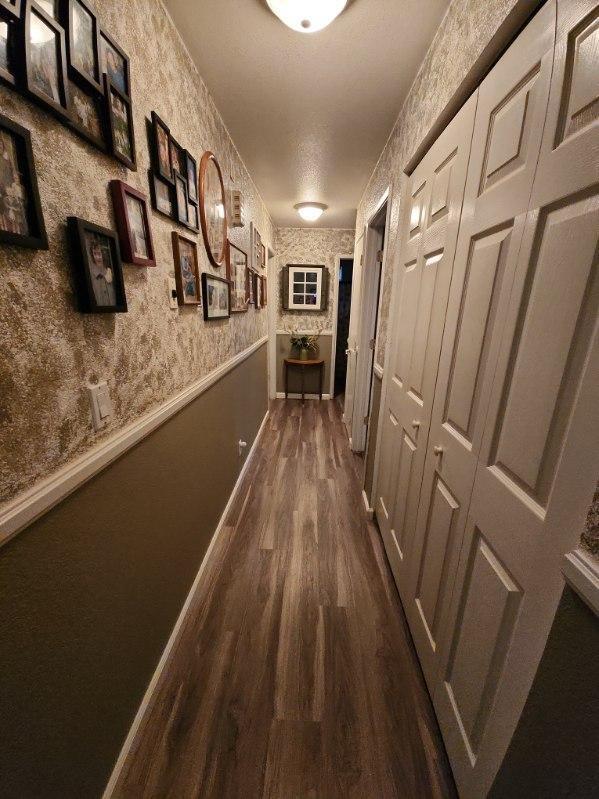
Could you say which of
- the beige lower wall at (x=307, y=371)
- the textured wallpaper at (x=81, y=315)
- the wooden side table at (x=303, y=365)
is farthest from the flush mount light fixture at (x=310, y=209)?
the textured wallpaper at (x=81, y=315)

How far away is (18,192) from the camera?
1.85 feet

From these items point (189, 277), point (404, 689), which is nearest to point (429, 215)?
point (189, 277)

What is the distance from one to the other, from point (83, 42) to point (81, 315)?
0.63 metres

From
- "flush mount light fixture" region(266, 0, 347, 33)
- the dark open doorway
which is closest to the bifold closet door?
"flush mount light fixture" region(266, 0, 347, 33)

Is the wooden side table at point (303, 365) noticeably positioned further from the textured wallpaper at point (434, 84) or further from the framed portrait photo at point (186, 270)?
the framed portrait photo at point (186, 270)

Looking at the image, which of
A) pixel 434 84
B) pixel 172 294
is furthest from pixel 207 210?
pixel 434 84

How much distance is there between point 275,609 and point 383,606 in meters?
0.53

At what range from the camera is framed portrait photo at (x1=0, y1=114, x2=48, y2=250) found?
1.75 feet

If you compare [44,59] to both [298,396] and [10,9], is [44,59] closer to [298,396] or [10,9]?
[10,9]

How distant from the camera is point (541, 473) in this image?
629mm

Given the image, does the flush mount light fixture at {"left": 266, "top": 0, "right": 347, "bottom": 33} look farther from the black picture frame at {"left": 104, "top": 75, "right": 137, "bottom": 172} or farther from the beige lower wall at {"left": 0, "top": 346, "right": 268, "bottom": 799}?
the beige lower wall at {"left": 0, "top": 346, "right": 268, "bottom": 799}

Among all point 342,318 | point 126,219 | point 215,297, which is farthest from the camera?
point 342,318

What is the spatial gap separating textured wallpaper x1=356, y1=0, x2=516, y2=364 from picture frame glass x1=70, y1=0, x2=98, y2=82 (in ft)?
3.35

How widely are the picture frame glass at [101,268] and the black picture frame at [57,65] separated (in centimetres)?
22
